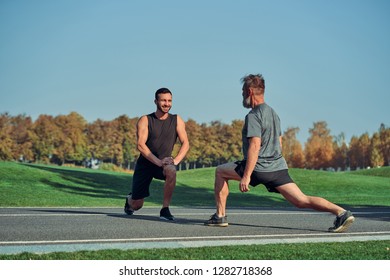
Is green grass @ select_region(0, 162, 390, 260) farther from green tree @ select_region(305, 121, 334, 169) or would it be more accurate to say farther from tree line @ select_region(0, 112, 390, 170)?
green tree @ select_region(305, 121, 334, 169)

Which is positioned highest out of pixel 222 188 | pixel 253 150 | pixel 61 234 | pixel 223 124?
pixel 223 124

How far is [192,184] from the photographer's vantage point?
28406 mm

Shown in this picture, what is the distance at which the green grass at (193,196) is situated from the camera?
192 inches

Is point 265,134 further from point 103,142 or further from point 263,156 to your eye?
point 103,142

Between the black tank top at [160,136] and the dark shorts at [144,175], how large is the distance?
0.73 ft

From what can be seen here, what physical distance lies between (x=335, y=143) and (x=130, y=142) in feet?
140

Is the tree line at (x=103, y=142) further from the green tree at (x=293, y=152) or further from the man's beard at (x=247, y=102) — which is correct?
the man's beard at (x=247, y=102)

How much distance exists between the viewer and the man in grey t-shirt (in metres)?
6.44

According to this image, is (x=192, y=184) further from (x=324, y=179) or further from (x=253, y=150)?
(x=253, y=150)

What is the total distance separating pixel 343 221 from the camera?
6750mm

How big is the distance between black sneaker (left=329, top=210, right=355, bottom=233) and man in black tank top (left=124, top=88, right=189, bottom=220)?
238 centimetres

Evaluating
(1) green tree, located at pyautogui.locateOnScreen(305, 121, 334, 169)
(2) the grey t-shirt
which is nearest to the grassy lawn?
(2) the grey t-shirt

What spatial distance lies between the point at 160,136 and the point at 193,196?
13.5 meters
